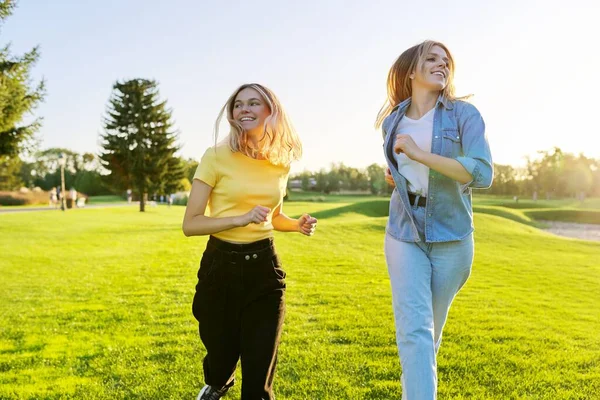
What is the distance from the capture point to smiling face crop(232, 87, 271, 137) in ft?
11.4

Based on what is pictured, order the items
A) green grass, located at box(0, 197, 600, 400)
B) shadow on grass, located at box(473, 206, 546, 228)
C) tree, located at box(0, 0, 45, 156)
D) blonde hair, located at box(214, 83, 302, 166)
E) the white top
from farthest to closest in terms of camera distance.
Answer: shadow on grass, located at box(473, 206, 546, 228), tree, located at box(0, 0, 45, 156), green grass, located at box(0, 197, 600, 400), blonde hair, located at box(214, 83, 302, 166), the white top

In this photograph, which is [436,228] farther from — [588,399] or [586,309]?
[586,309]

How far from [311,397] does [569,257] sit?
14995mm

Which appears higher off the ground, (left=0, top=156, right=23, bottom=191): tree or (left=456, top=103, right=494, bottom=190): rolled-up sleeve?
(left=0, top=156, right=23, bottom=191): tree

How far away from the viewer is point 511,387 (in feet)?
14.4

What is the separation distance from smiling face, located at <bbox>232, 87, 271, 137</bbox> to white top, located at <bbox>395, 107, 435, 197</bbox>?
917 mm

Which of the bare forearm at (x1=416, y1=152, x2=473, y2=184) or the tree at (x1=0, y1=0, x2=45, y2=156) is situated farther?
the tree at (x1=0, y1=0, x2=45, y2=156)

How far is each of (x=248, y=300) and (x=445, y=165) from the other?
1.47 m

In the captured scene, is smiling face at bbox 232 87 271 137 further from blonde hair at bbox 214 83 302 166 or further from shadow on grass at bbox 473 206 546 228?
shadow on grass at bbox 473 206 546 228

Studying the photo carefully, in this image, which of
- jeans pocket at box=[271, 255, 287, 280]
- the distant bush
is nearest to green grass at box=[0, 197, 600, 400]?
jeans pocket at box=[271, 255, 287, 280]

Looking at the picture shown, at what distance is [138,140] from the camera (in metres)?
47.0

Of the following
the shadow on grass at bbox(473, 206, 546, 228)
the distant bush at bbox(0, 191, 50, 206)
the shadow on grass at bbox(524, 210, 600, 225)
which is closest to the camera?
the shadow on grass at bbox(473, 206, 546, 228)

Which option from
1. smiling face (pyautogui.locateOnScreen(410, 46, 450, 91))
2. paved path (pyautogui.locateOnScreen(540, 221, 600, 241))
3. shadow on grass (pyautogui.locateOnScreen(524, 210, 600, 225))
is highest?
smiling face (pyautogui.locateOnScreen(410, 46, 450, 91))

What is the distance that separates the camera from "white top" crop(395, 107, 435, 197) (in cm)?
329
